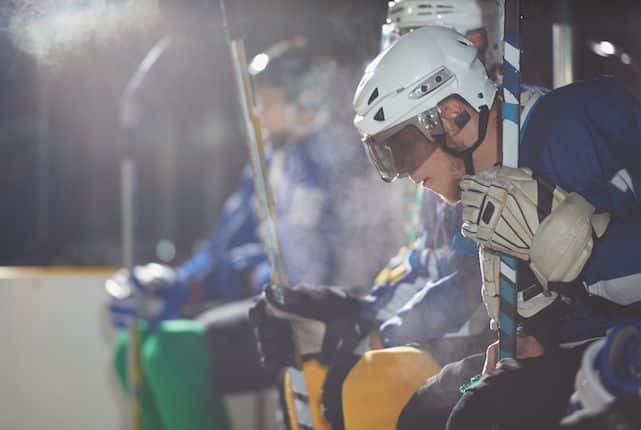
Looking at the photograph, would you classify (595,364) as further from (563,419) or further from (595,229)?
(595,229)

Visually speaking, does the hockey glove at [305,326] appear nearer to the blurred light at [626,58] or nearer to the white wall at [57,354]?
the blurred light at [626,58]

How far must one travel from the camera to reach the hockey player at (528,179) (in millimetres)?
1552

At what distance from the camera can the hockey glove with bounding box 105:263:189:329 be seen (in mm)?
3451

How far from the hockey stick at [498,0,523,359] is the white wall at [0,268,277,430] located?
2366 millimetres

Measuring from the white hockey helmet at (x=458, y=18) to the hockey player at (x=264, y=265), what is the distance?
2.49 feet

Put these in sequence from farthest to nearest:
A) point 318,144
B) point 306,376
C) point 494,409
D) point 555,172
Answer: point 318,144
point 306,376
point 555,172
point 494,409

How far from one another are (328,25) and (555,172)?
1.48 m

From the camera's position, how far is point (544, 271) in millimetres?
1580

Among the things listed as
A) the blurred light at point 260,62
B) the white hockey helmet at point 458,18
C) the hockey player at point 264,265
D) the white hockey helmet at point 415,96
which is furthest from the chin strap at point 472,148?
the blurred light at point 260,62

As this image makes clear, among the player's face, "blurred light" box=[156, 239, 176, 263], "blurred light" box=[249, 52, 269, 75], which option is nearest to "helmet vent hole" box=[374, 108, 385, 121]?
the player's face

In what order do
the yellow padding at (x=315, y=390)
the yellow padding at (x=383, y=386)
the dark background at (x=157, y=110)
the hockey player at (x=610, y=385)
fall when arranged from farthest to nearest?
the dark background at (x=157, y=110) → the yellow padding at (x=315, y=390) → the yellow padding at (x=383, y=386) → the hockey player at (x=610, y=385)

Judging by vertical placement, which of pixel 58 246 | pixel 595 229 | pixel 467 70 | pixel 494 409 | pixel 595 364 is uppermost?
pixel 467 70

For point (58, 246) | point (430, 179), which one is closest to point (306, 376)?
point (430, 179)

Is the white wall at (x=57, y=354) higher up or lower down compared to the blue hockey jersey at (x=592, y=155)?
lower down
